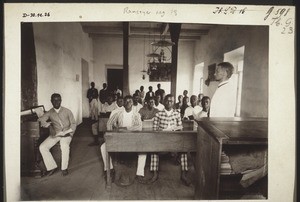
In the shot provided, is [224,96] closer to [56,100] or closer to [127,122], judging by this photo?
[127,122]

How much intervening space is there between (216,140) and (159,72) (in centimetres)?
55

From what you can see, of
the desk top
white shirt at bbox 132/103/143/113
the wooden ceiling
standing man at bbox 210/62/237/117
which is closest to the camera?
the desk top

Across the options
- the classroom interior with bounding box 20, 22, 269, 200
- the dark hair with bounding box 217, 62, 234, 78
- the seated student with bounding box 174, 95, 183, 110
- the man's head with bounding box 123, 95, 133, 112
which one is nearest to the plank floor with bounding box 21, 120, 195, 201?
the classroom interior with bounding box 20, 22, 269, 200

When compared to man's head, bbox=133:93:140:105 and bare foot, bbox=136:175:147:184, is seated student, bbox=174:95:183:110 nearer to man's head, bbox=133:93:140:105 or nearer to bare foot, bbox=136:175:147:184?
man's head, bbox=133:93:140:105

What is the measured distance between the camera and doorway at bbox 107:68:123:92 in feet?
4.47

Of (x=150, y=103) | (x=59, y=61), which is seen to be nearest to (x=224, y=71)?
(x=150, y=103)

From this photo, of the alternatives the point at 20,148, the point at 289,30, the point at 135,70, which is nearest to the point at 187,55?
the point at 135,70

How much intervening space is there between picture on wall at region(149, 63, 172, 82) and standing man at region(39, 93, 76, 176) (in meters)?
0.51

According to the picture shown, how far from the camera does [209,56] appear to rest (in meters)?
1.42

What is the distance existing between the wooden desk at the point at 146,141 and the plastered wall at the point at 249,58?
0.30 meters

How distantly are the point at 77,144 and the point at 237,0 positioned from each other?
1169 mm

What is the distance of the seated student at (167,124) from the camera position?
1.38m

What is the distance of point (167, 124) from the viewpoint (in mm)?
1465

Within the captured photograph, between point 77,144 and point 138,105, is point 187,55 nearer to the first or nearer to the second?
point 138,105
